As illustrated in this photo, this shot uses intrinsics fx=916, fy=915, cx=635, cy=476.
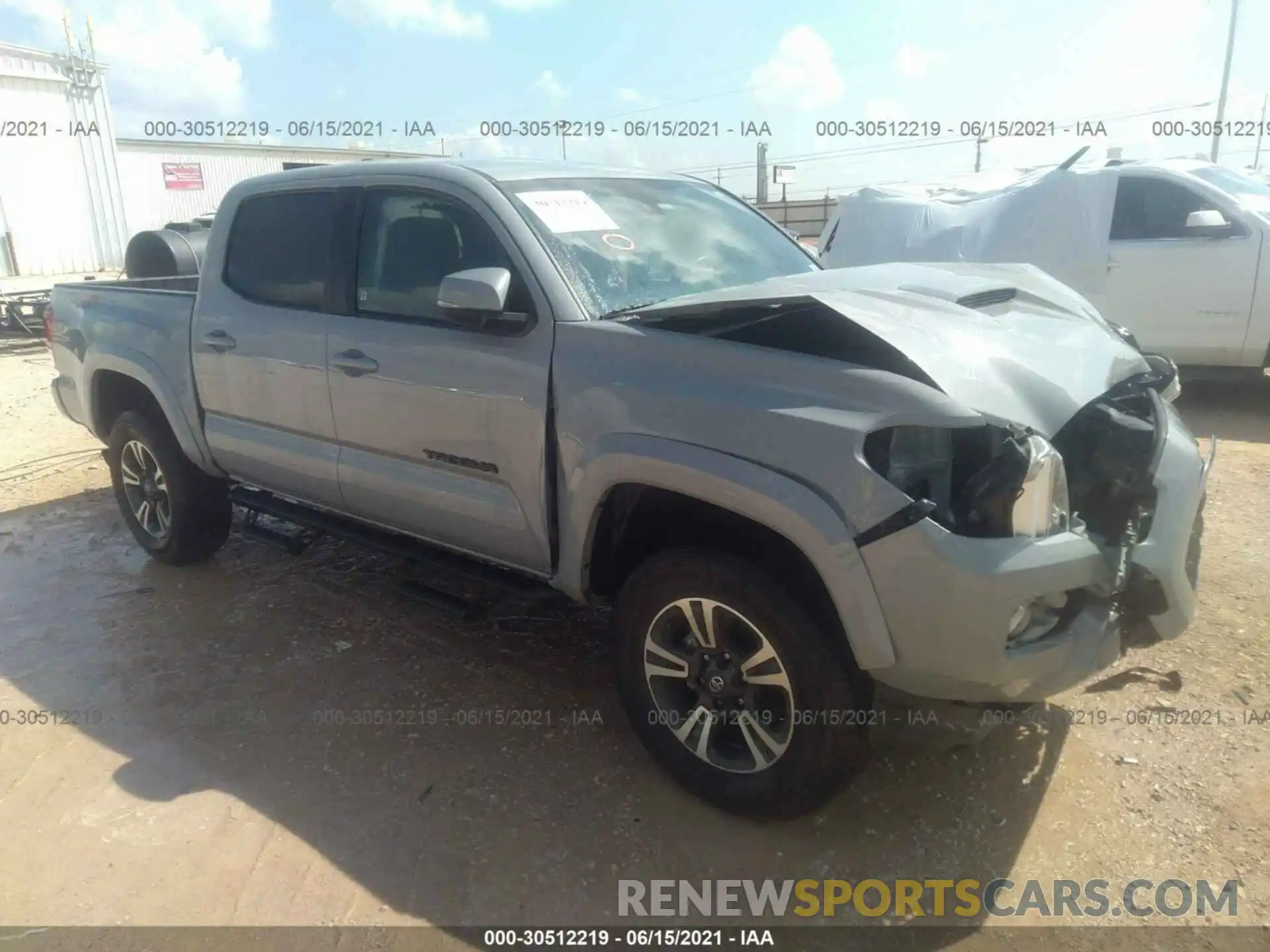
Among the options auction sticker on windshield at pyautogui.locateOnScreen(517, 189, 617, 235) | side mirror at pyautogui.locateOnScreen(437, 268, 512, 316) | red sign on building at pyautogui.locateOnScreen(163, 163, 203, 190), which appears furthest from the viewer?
red sign on building at pyautogui.locateOnScreen(163, 163, 203, 190)

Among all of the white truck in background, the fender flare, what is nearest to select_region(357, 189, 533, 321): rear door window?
the fender flare

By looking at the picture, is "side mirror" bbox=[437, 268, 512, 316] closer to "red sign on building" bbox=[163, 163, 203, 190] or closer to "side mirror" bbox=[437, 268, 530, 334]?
"side mirror" bbox=[437, 268, 530, 334]

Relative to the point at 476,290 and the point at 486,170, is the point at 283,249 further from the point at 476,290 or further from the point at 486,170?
the point at 476,290

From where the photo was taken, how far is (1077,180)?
763 cm

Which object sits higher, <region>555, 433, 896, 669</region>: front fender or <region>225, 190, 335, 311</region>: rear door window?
<region>225, 190, 335, 311</region>: rear door window

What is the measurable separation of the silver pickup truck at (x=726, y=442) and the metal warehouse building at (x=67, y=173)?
19.5 meters

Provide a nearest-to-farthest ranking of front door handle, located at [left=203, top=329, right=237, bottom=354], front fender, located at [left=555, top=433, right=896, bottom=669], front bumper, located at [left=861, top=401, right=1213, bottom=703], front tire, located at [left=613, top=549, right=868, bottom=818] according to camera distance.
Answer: front bumper, located at [left=861, top=401, right=1213, bottom=703], front fender, located at [left=555, top=433, right=896, bottom=669], front tire, located at [left=613, top=549, right=868, bottom=818], front door handle, located at [left=203, top=329, right=237, bottom=354]

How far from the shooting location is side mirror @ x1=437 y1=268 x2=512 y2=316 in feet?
9.20

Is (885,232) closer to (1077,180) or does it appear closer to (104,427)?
(1077,180)

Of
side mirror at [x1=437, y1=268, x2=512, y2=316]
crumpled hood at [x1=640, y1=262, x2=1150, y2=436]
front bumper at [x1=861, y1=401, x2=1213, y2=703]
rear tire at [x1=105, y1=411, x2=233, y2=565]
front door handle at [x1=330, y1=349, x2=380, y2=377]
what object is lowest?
rear tire at [x1=105, y1=411, x2=233, y2=565]

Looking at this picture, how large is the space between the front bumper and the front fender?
5cm

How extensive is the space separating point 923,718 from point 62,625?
382 centimetres

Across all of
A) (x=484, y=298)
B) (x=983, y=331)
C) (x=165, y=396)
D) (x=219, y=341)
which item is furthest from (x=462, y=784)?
(x=165, y=396)

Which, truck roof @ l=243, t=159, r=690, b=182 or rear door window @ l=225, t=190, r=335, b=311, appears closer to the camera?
truck roof @ l=243, t=159, r=690, b=182
